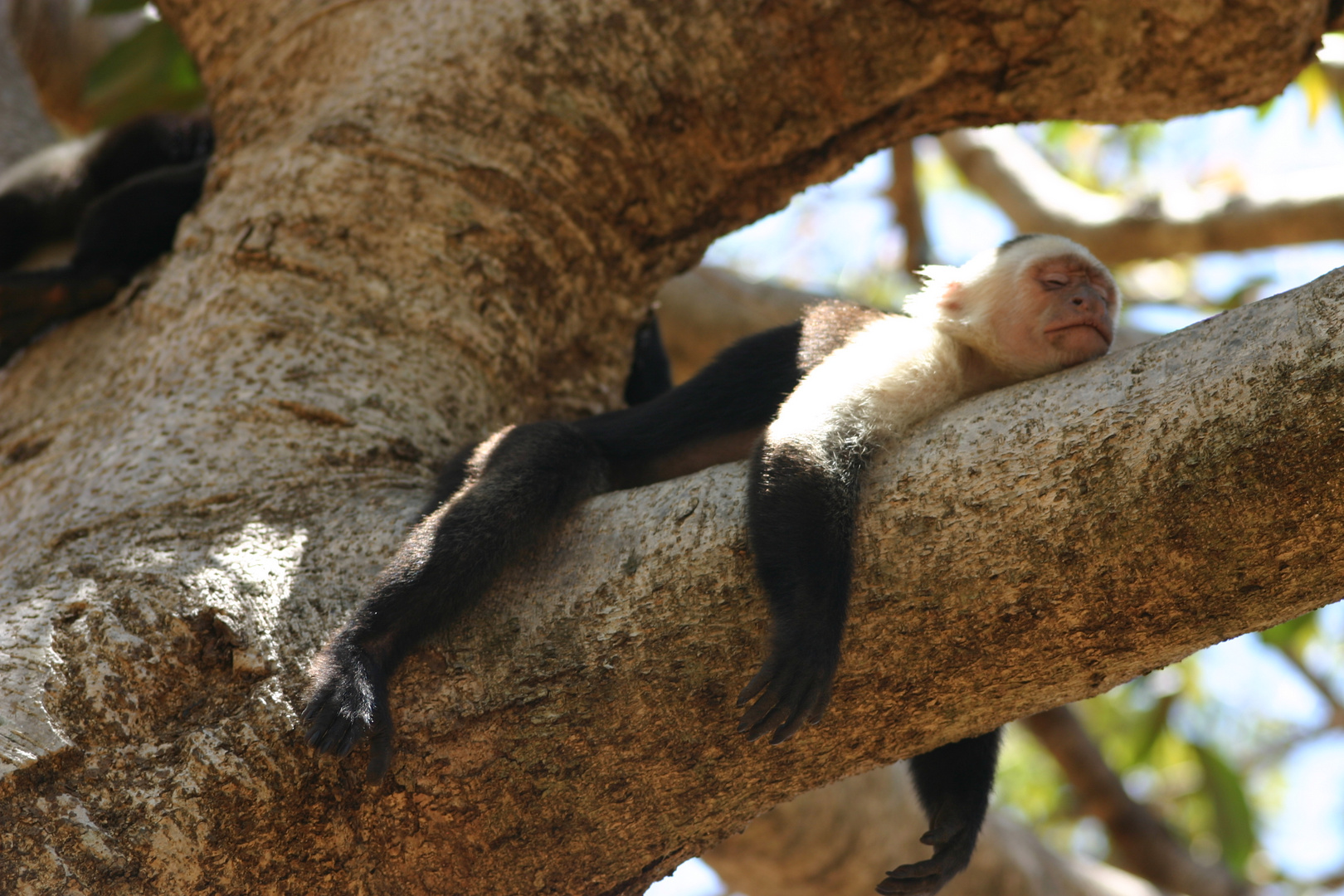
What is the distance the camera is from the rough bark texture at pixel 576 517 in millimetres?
1932

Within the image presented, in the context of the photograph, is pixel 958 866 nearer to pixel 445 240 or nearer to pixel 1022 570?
pixel 1022 570

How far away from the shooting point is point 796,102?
3754 mm

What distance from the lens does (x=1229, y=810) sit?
6078 millimetres

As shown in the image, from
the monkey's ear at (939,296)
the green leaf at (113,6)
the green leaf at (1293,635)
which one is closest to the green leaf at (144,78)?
the green leaf at (113,6)

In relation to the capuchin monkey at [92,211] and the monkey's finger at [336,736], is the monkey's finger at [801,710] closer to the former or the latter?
the monkey's finger at [336,736]

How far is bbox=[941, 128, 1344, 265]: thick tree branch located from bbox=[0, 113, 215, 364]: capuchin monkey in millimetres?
4735

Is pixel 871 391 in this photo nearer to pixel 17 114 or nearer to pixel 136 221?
pixel 136 221

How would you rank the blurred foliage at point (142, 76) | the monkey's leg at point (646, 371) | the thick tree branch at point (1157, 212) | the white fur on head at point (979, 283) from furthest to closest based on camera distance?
the blurred foliage at point (142, 76) → the thick tree branch at point (1157, 212) → the monkey's leg at point (646, 371) → the white fur on head at point (979, 283)

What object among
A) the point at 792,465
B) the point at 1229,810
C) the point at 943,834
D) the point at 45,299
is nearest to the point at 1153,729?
the point at 1229,810

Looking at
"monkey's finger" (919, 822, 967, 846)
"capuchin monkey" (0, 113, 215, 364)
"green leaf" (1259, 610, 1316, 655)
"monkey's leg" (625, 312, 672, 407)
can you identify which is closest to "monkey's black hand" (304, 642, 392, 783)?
"monkey's finger" (919, 822, 967, 846)

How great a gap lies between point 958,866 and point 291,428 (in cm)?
222

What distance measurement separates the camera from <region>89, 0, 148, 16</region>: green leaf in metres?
5.93

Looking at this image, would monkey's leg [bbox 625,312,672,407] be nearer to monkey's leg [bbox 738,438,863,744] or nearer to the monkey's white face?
the monkey's white face

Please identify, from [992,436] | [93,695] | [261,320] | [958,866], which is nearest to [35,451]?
[261,320]
